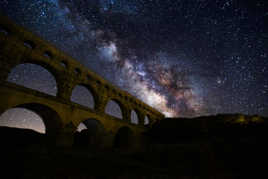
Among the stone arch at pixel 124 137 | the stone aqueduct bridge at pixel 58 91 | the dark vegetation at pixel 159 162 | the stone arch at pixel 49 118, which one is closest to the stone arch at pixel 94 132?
the stone aqueduct bridge at pixel 58 91

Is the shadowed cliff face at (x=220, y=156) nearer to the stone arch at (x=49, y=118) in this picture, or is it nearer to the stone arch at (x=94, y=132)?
the stone arch at (x=49, y=118)

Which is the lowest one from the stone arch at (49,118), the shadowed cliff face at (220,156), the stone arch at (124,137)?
the stone arch at (124,137)

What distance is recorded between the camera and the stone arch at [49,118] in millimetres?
9750

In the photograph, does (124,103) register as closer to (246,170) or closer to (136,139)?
(136,139)

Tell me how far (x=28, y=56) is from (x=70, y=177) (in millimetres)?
10068

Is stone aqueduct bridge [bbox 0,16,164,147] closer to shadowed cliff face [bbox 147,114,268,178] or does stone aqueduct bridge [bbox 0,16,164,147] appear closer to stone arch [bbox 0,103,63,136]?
stone arch [bbox 0,103,63,136]

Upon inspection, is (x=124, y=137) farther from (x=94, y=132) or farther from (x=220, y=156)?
(x=220, y=156)

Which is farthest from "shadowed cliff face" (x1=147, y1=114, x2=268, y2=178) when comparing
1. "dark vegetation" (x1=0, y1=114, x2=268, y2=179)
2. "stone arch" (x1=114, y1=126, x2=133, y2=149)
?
"stone arch" (x1=114, y1=126, x2=133, y2=149)

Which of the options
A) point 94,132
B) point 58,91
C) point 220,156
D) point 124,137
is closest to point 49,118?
point 58,91

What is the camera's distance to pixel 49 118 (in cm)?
1022

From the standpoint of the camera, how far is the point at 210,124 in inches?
555

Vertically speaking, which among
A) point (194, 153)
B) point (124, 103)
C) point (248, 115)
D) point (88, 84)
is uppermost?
point (88, 84)

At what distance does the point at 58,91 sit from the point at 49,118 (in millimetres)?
2275

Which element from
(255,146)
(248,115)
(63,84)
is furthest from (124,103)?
(255,146)
